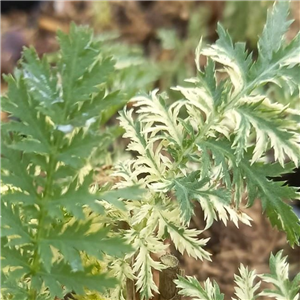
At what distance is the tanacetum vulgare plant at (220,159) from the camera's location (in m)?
0.59

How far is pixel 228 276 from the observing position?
39.7 inches

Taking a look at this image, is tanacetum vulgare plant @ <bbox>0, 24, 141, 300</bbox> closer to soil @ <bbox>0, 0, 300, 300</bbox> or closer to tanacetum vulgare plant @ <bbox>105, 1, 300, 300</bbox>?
tanacetum vulgare plant @ <bbox>105, 1, 300, 300</bbox>

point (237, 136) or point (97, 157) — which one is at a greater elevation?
point (237, 136)

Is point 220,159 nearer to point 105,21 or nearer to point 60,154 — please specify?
point 60,154

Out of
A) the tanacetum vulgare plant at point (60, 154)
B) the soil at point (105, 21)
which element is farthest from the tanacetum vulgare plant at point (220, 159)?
the soil at point (105, 21)

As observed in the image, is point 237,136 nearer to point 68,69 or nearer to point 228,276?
point 68,69

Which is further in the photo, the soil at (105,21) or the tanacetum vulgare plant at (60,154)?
the soil at (105,21)

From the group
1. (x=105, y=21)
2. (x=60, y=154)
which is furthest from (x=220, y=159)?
(x=105, y=21)

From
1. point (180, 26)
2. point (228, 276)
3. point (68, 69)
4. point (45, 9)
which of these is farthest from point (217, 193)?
point (45, 9)

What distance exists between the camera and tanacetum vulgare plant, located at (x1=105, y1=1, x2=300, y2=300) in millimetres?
594

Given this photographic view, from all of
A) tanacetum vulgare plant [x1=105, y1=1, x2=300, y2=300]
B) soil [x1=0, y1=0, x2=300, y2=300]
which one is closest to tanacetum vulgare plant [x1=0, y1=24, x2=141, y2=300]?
tanacetum vulgare plant [x1=105, y1=1, x2=300, y2=300]

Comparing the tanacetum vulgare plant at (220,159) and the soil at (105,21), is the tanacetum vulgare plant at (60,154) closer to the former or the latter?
the tanacetum vulgare plant at (220,159)

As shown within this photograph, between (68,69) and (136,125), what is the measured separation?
17cm

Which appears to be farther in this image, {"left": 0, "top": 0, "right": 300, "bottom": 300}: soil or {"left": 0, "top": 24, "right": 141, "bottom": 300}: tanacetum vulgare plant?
{"left": 0, "top": 0, "right": 300, "bottom": 300}: soil
